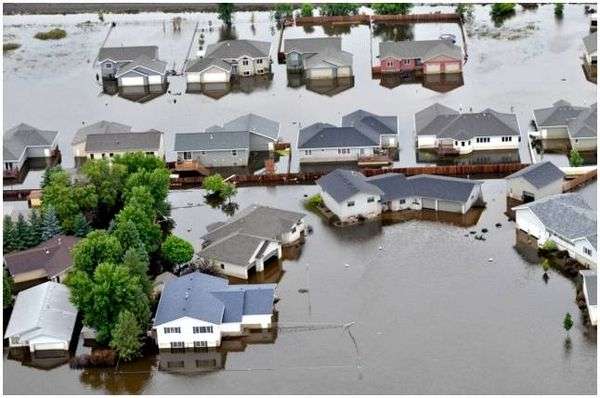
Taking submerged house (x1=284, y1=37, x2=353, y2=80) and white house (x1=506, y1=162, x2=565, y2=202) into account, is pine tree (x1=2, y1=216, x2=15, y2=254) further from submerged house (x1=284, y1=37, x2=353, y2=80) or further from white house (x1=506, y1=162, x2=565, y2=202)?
submerged house (x1=284, y1=37, x2=353, y2=80)

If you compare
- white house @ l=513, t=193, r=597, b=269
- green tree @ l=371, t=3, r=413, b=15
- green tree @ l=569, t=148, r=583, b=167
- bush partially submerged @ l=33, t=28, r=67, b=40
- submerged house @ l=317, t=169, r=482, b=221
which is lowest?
white house @ l=513, t=193, r=597, b=269

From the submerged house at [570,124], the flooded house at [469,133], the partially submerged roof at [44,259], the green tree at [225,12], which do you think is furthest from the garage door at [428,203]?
the green tree at [225,12]

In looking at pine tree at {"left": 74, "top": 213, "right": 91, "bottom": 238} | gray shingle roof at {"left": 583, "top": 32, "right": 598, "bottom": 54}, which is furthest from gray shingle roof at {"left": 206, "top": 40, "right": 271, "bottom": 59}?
→ pine tree at {"left": 74, "top": 213, "right": 91, "bottom": 238}

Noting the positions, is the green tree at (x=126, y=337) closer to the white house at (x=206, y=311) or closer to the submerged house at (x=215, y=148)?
the white house at (x=206, y=311)

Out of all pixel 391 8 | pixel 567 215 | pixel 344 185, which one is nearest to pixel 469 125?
pixel 344 185

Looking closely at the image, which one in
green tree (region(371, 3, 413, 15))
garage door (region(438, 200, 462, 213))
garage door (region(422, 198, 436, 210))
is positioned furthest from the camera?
green tree (region(371, 3, 413, 15))
